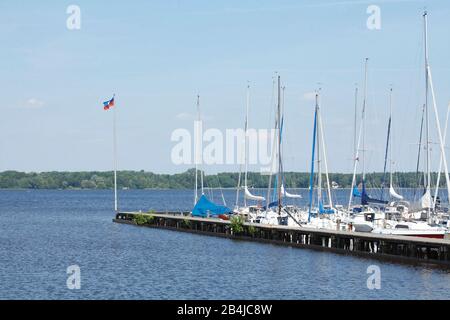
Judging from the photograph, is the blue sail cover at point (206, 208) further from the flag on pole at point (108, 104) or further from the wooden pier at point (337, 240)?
the flag on pole at point (108, 104)

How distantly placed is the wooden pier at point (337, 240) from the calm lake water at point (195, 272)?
149 centimetres

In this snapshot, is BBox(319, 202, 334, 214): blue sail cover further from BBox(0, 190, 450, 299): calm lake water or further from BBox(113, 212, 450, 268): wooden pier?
BBox(0, 190, 450, 299): calm lake water

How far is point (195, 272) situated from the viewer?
48000 millimetres

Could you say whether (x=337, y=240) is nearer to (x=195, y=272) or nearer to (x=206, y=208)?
(x=195, y=272)

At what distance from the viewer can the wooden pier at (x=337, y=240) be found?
1976 inches

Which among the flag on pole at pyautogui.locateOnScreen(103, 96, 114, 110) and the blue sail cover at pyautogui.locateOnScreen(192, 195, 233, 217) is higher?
the flag on pole at pyautogui.locateOnScreen(103, 96, 114, 110)

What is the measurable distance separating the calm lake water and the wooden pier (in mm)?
1488

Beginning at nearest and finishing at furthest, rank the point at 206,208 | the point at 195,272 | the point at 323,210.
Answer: the point at 195,272 → the point at 323,210 → the point at 206,208

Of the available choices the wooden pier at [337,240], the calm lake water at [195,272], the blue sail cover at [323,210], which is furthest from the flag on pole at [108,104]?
the blue sail cover at [323,210]

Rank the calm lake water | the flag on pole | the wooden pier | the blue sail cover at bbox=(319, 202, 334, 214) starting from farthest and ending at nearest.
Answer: the flag on pole → the blue sail cover at bbox=(319, 202, 334, 214) → the wooden pier → the calm lake water

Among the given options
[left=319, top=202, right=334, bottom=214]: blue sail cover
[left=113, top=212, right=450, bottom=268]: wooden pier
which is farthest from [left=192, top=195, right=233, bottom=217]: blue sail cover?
[left=319, top=202, right=334, bottom=214]: blue sail cover

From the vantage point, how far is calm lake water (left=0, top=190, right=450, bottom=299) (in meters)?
39.9

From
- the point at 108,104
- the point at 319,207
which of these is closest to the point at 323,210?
the point at 319,207

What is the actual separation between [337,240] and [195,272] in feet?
48.5
